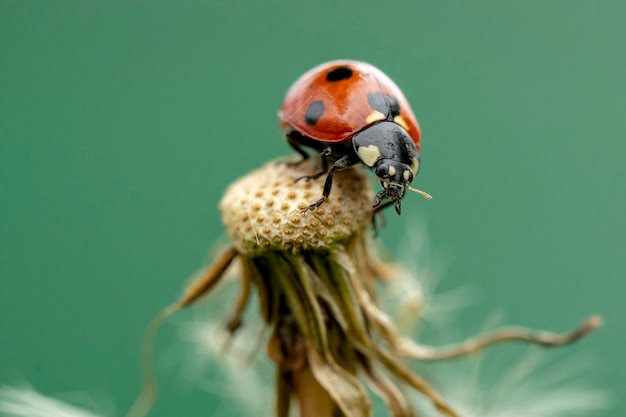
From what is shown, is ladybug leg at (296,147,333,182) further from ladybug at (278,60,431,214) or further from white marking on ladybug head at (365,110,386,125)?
white marking on ladybug head at (365,110,386,125)

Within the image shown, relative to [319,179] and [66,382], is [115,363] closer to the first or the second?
[66,382]

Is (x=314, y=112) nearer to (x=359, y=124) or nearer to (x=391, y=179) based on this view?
(x=359, y=124)

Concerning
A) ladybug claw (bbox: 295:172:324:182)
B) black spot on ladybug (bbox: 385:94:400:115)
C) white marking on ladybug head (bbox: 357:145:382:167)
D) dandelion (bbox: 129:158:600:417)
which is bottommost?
dandelion (bbox: 129:158:600:417)

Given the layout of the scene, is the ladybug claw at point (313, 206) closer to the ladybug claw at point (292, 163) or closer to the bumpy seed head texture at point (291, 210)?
the bumpy seed head texture at point (291, 210)

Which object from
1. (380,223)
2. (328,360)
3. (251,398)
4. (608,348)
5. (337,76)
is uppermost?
(337,76)

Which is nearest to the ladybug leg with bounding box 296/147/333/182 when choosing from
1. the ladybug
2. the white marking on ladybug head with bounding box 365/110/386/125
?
the ladybug

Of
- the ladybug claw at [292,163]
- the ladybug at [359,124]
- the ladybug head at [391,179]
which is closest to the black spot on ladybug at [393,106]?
the ladybug at [359,124]

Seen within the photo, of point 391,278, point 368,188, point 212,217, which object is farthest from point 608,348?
point 368,188
